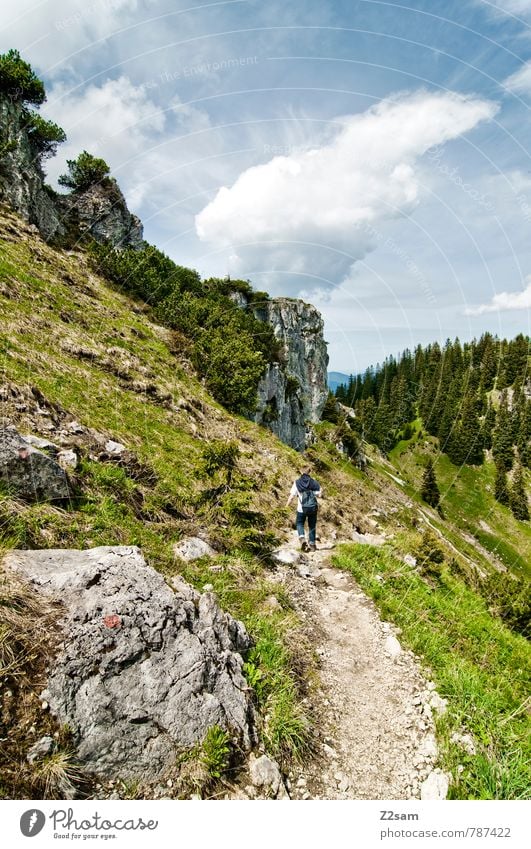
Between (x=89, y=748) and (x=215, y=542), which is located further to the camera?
Answer: (x=215, y=542)

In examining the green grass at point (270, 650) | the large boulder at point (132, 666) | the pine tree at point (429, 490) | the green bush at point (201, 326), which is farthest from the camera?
the pine tree at point (429, 490)

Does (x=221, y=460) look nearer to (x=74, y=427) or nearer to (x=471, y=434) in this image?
(x=74, y=427)

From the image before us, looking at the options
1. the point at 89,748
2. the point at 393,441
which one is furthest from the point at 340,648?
the point at 393,441

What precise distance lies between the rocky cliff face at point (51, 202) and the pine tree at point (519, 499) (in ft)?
520

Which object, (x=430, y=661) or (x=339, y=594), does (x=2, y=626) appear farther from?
(x=339, y=594)

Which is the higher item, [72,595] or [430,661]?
[72,595]

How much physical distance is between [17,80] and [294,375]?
56.3 meters

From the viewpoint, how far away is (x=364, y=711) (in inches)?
244

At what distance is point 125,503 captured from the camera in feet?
31.9

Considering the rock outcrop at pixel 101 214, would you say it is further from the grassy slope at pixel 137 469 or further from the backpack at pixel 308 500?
the backpack at pixel 308 500

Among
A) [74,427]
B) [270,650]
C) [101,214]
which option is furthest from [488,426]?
[270,650]

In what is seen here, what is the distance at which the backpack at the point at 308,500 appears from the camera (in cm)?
1309

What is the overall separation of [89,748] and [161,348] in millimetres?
28488

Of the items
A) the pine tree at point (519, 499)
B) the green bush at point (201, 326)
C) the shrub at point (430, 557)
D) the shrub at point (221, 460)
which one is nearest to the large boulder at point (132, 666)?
the shrub at point (221, 460)
